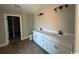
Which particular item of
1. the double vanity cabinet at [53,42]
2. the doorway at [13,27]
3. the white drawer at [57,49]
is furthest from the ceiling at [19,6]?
the white drawer at [57,49]

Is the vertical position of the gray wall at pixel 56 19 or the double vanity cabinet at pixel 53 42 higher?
the gray wall at pixel 56 19

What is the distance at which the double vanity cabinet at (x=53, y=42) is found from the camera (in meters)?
0.99

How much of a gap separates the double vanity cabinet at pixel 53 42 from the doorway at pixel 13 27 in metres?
0.22

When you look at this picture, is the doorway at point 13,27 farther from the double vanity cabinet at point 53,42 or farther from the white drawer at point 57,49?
the white drawer at point 57,49

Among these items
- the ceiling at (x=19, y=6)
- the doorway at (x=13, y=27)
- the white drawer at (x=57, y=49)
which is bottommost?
the white drawer at (x=57, y=49)

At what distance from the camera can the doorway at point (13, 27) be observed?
1.05 metres

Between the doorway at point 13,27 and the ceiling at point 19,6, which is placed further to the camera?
the doorway at point 13,27

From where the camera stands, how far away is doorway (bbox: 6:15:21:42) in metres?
1.05

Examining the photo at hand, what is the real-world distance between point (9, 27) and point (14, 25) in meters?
0.06

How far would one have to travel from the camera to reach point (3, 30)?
1029 mm

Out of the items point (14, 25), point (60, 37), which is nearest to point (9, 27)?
point (14, 25)

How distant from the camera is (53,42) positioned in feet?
3.60

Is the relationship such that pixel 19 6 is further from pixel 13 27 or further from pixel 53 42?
pixel 53 42

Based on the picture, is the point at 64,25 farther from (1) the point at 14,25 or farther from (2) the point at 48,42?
(1) the point at 14,25
